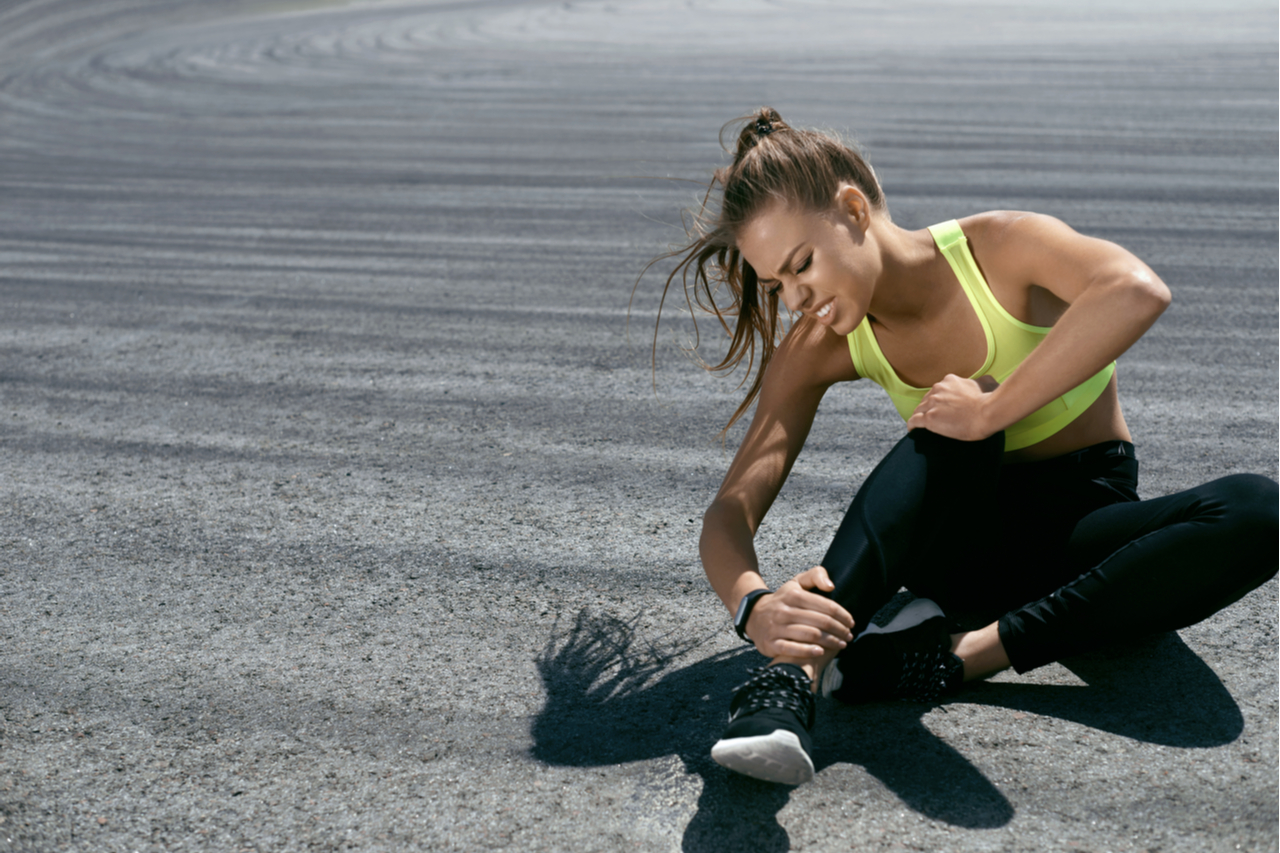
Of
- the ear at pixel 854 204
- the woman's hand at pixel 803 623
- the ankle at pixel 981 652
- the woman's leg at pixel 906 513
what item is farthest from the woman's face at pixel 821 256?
the ankle at pixel 981 652

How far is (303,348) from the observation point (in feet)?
15.6

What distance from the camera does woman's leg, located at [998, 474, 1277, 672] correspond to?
2037 mm

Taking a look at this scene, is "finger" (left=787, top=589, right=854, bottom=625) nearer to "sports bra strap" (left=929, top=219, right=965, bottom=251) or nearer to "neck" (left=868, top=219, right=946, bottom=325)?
"neck" (left=868, top=219, right=946, bottom=325)

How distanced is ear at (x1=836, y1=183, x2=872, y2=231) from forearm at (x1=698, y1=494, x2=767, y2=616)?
649mm

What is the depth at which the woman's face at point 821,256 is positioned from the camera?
88.0 inches

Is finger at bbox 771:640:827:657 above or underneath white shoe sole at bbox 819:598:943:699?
above

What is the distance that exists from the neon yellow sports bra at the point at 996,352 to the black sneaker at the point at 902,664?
1.56 feet

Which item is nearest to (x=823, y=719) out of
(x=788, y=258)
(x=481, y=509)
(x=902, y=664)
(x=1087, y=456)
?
(x=902, y=664)

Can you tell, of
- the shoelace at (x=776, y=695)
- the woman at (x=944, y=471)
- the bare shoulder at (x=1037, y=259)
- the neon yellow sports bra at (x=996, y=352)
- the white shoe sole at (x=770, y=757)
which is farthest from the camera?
the neon yellow sports bra at (x=996, y=352)

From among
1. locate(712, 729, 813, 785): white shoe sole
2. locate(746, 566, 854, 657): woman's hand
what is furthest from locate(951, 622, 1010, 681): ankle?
locate(712, 729, 813, 785): white shoe sole

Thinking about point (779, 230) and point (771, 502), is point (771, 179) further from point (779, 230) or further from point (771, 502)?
point (771, 502)

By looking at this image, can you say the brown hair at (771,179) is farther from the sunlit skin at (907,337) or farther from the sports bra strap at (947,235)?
the sports bra strap at (947,235)

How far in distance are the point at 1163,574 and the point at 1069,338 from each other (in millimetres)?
466

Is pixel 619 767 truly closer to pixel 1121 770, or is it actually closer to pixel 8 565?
pixel 1121 770
